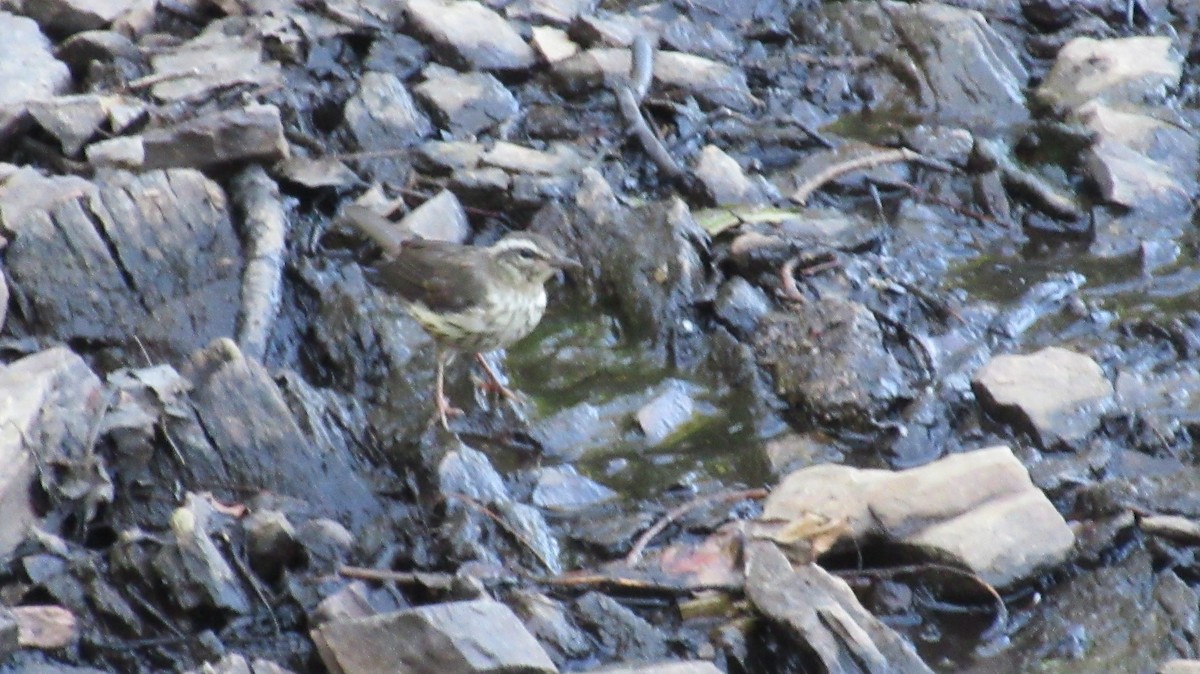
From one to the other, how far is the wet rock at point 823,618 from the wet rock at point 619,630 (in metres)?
0.41

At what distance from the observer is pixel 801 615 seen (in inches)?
213

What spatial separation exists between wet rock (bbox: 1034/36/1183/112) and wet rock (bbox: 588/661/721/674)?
266 inches

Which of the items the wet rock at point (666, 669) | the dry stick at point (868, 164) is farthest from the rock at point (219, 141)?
the wet rock at point (666, 669)

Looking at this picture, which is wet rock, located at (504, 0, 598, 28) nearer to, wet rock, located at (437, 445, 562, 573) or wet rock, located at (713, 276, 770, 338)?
wet rock, located at (713, 276, 770, 338)

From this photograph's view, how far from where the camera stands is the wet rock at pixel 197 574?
5504 mm

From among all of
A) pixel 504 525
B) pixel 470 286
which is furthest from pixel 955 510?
pixel 470 286

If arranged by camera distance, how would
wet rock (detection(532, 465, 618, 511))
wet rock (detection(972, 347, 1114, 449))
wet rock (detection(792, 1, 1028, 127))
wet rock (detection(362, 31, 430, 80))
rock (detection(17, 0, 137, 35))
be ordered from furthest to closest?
wet rock (detection(792, 1, 1028, 127)) → wet rock (detection(362, 31, 430, 80)) → rock (detection(17, 0, 137, 35)) → wet rock (detection(972, 347, 1114, 449)) → wet rock (detection(532, 465, 618, 511))

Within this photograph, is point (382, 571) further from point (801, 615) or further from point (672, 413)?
point (672, 413)

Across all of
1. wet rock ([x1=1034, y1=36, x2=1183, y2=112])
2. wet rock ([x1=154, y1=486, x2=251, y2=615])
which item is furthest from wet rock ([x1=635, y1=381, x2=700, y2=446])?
wet rock ([x1=1034, y1=36, x2=1183, y2=112])

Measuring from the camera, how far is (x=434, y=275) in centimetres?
753

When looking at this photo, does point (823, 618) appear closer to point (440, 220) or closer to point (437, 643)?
point (437, 643)

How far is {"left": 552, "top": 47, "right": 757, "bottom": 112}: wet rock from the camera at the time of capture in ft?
33.6

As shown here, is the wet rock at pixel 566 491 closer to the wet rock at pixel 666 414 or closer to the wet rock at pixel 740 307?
the wet rock at pixel 666 414


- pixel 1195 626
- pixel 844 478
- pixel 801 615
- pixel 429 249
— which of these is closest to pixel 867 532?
pixel 844 478
